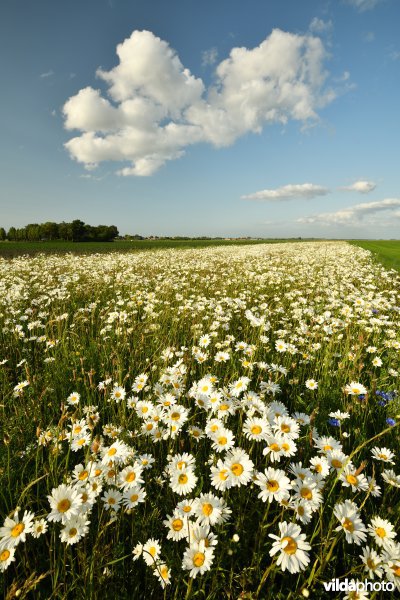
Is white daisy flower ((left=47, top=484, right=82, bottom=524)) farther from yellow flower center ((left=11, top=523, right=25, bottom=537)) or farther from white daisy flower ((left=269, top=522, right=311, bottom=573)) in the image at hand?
white daisy flower ((left=269, top=522, right=311, bottom=573))

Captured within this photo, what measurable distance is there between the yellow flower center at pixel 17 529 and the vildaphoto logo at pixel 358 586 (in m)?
1.55

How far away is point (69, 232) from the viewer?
9919 centimetres

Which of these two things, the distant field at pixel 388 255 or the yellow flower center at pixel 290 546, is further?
the distant field at pixel 388 255

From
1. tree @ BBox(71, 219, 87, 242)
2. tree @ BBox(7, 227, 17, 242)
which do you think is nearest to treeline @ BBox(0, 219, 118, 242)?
tree @ BBox(71, 219, 87, 242)

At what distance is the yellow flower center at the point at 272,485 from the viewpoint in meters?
1.58

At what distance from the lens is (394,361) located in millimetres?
4211

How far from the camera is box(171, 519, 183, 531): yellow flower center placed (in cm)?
156

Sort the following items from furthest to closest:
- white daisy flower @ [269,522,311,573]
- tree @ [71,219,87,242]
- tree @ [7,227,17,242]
Answer: tree @ [7,227,17,242] < tree @ [71,219,87,242] < white daisy flower @ [269,522,311,573]

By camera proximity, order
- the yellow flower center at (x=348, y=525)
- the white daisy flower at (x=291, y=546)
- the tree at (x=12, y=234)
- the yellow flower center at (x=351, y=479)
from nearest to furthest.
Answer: the white daisy flower at (x=291, y=546) → the yellow flower center at (x=348, y=525) → the yellow flower center at (x=351, y=479) → the tree at (x=12, y=234)

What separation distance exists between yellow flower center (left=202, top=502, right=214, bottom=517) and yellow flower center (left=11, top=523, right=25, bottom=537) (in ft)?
3.02

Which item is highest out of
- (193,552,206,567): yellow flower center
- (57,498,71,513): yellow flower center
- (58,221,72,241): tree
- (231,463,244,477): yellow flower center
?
(58,221,72,241): tree

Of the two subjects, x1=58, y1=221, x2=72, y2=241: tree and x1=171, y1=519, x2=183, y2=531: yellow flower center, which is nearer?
x1=171, y1=519, x2=183, y2=531: yellow flower center

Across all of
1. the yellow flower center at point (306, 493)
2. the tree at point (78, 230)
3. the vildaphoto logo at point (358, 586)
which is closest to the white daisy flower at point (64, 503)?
the yellow flower center at point (306, 493)

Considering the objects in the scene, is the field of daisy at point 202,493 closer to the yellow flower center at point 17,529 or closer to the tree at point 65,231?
the yellow flower center at point 17,529
